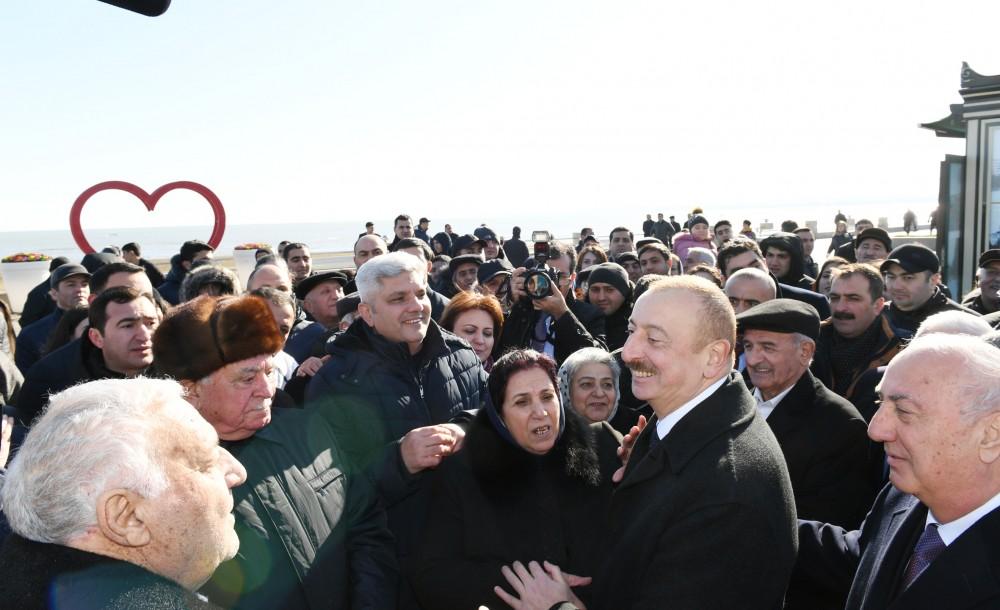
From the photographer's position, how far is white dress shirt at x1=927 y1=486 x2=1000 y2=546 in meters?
1.99

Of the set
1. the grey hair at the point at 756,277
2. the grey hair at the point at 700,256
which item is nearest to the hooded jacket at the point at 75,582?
the grey hair at the point at 756,277

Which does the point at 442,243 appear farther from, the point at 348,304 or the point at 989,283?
the point at 989,283

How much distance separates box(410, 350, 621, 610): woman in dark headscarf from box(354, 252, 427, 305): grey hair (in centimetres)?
94

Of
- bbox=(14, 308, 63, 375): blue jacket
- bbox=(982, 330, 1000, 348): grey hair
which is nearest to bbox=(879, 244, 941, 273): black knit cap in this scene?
bbox=(982, 330, 1000, 348): grey hair

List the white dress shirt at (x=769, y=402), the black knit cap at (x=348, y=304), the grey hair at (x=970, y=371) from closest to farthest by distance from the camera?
the grey hair at (x=970, y=371), the white dress shirt at (x=769, y=402), the black knit cap at (x=348, y=304)

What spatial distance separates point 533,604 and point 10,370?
3.80m

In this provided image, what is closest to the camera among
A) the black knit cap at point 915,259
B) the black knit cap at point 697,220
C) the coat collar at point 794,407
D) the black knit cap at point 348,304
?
the coat collar at point 794,407

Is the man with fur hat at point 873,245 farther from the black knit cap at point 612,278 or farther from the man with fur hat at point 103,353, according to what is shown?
the man with fur hat at point 103,353

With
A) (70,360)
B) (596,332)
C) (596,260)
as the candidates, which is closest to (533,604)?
(70,360)

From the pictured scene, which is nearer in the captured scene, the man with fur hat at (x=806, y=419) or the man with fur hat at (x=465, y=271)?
the man with fur hat at (x=806, y=419)

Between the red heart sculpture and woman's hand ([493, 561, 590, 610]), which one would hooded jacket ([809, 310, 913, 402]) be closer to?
woman's hand ([493, 561, 590, 610])

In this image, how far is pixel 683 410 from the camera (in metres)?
2.41

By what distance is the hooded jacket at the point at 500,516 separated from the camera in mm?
2822

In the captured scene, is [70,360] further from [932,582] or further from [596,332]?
[932,582]
